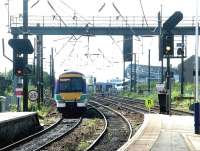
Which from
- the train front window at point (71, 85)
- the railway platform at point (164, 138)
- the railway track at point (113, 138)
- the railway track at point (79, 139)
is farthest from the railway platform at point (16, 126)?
the train front window at point (71, 85)

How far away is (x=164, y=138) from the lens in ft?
66.4

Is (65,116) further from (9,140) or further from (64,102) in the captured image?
(9,140)

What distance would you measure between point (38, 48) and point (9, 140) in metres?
28.0

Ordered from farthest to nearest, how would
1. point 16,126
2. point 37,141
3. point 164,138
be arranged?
point 16,126
point 37,141
point 164,138

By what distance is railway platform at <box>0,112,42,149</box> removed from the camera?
22.4 meters

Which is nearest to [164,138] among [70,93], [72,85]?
[70,93]

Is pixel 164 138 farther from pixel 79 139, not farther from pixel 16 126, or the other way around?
pixel 16 126

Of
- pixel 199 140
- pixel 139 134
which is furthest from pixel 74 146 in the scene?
pixel 199 140

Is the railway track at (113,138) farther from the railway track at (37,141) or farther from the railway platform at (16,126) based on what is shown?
the railway platform at (16,126)

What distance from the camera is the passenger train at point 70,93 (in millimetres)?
41531

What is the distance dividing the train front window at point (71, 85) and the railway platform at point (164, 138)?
49.3ft

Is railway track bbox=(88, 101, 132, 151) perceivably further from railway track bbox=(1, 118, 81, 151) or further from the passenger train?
the passenger train

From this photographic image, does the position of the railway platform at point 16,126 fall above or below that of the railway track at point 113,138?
above

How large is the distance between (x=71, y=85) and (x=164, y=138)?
22.3 m
